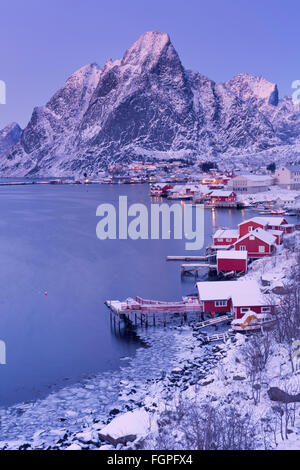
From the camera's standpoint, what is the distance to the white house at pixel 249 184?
81.9 metres

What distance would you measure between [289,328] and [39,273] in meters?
21.9

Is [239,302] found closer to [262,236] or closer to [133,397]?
[133,397]

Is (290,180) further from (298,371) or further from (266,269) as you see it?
(298,371)

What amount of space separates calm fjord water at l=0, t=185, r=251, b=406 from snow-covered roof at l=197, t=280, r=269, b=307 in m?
3.65

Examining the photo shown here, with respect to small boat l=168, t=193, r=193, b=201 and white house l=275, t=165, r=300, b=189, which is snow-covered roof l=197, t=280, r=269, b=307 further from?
small boat l=168, t=193, r=193, b=201

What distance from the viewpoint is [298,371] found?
43.1 feet

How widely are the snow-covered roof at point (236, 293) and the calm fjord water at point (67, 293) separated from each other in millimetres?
3654

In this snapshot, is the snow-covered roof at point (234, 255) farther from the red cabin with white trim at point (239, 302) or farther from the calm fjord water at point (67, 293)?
the red cabin with white trim at point (239, 302)

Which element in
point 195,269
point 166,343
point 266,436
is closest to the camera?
point 266,436

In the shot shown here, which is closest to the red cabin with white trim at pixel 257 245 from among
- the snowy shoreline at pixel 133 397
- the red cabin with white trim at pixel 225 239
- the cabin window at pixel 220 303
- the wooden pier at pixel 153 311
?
the red cabin with white trim at pixel 225 239

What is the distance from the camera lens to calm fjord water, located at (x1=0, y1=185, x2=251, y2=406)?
17734 mm

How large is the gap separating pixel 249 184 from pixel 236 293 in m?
63.6

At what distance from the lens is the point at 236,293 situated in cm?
2128

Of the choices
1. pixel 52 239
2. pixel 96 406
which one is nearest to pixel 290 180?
pixel 52 239
